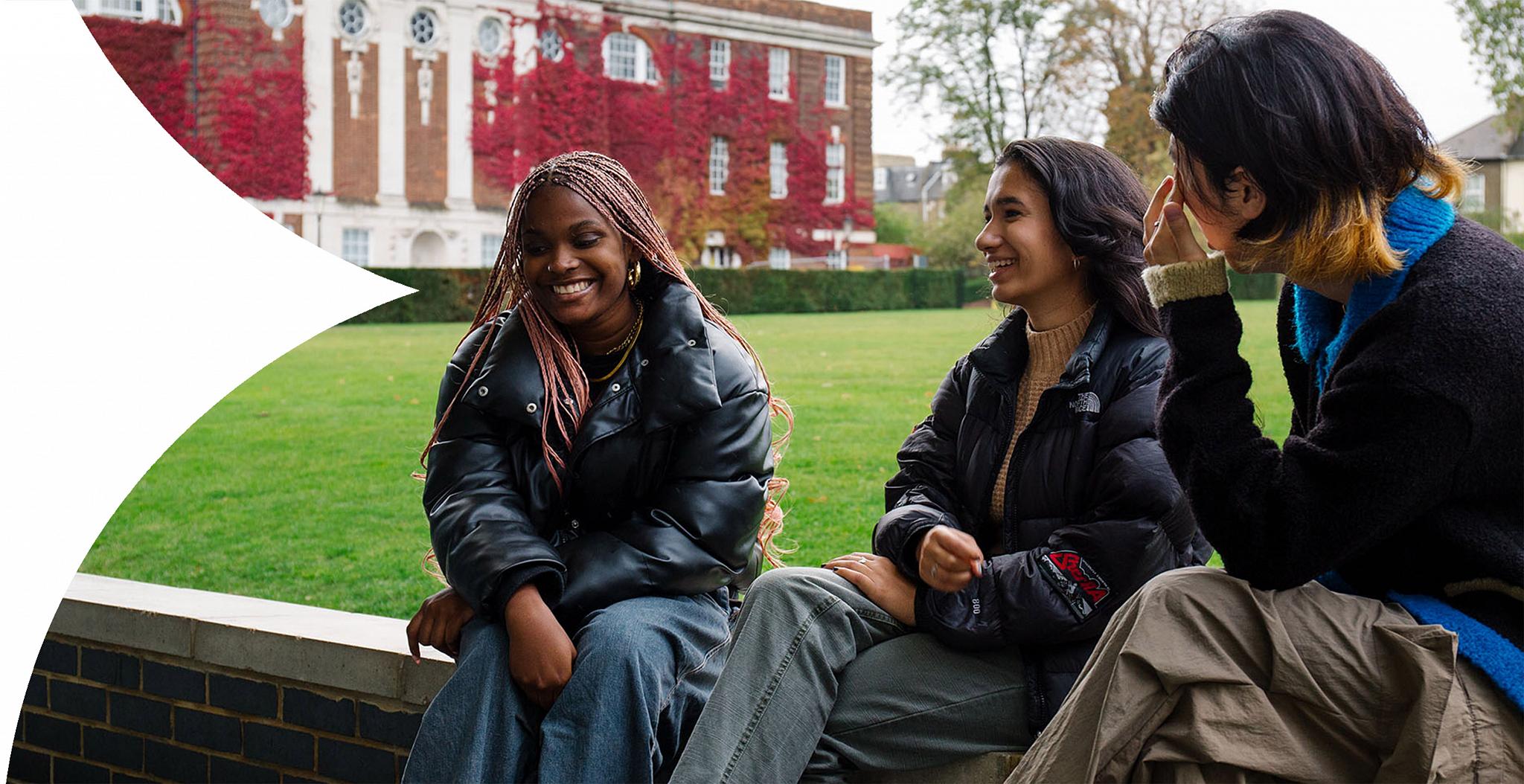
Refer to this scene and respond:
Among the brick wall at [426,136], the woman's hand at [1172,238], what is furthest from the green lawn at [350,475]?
the brick wall at [426,136]

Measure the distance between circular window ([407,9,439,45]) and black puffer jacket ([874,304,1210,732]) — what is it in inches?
1125

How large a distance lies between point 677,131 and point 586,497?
31.6 m

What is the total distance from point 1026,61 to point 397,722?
107ft

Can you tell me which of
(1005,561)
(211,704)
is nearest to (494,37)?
(211,704)

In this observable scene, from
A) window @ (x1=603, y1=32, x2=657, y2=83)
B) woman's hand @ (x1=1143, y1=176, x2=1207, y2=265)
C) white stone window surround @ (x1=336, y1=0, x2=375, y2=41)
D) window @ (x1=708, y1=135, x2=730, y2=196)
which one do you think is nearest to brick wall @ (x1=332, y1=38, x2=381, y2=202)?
white stone window surround @ (x1=336, y1=0, x2=375, y2=41)

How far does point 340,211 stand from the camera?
28.8 m

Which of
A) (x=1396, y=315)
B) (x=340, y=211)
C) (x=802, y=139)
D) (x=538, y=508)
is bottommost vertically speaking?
(x=538, y=508)

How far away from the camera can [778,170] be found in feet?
118

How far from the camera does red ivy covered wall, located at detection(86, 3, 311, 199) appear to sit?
27312mm

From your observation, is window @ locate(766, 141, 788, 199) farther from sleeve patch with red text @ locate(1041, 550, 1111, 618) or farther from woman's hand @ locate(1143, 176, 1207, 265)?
woman's hand @ locate(1143, 176, 1207, 265)

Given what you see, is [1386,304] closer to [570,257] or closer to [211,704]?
[570,257]

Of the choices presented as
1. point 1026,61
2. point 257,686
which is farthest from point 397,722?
point 1026,61

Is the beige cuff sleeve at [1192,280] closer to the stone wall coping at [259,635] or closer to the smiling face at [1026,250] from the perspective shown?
the smiling face at [1026,250]

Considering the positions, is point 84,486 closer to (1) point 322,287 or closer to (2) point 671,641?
(1) point 322,287
